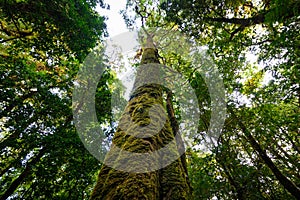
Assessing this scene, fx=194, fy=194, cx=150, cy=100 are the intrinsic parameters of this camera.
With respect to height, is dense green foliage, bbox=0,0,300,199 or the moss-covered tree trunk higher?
dense green foliage, bbox=0,0,300,199

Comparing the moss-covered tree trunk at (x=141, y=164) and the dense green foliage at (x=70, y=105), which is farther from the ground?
the dense green foliage at (x=70, y=105)

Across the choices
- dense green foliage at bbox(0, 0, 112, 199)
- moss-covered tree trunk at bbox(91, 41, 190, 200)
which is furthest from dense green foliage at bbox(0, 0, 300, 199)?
moss-covered tree trunk at bbox(91, 41, 190, 200)

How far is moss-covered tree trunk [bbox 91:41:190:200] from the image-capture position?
198cm

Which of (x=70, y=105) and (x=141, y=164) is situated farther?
(x=70, y=105)

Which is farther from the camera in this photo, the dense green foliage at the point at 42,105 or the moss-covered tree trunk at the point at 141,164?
the dense green foliage at the point at 42,105

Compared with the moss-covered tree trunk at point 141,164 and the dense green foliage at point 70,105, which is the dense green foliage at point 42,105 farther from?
the moss-covered tree trunk at point 141,164

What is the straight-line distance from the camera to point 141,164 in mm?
2217

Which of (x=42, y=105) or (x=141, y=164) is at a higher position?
(x=42, y=105)

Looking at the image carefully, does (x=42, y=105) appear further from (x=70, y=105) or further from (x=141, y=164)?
(x=141, y=164)

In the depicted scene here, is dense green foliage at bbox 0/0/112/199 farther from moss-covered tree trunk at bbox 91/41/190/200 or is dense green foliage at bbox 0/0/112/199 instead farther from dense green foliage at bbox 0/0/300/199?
moss-covered tree trunk at bbox 91/41/190/200

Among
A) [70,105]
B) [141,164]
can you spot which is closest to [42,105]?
[70,105]

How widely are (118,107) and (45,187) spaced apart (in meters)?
4.06

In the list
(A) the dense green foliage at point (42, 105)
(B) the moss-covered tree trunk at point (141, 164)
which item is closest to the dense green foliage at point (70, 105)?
(A) the dense green foliage at point (42, 105)

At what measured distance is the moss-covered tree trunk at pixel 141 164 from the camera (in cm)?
198
